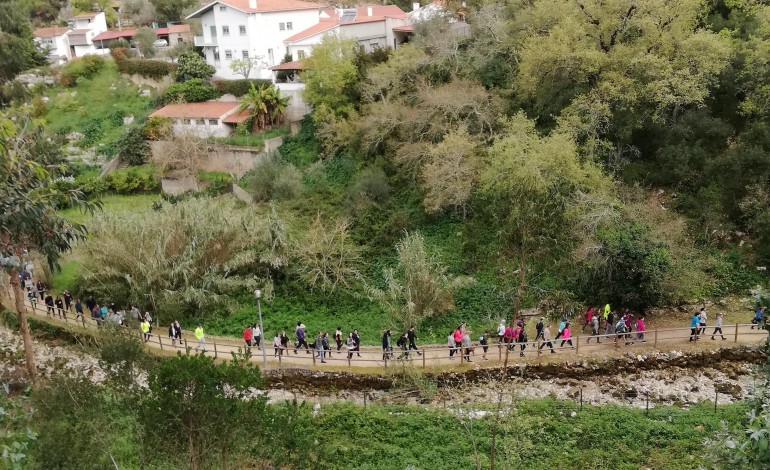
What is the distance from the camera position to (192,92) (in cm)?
4706

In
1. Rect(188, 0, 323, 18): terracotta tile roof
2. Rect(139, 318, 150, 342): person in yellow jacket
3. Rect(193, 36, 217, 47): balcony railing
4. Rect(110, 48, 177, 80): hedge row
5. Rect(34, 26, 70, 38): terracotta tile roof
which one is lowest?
Rect(139, 318, 150, 342): person in yellow jacket

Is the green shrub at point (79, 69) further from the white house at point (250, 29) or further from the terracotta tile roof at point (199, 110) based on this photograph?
the terracotta tile roof at point (199, 110)

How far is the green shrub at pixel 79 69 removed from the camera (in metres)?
52.6

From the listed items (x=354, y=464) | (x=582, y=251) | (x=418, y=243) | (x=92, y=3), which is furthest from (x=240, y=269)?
(x=92, y=3)

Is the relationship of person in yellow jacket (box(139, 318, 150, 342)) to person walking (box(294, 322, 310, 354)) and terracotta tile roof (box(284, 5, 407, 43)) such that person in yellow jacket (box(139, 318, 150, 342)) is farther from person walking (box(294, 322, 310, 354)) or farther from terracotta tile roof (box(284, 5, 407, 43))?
terracotta tile roof (box(284, 5, 407, 43))

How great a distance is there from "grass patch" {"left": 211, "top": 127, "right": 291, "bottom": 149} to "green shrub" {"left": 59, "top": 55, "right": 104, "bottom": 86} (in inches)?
778

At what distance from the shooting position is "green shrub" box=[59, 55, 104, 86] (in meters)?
52.6

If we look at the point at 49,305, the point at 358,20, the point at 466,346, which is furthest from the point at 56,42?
the point at 466,346

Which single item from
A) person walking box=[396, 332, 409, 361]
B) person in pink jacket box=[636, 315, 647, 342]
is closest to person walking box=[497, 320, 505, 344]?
person walking box=[396, 332, 409, 361]

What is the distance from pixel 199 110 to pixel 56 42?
91.6ft

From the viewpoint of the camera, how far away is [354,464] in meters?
17.5

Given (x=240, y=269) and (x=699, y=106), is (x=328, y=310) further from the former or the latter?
(x=699, y=106)

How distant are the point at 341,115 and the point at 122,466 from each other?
25.9 meters

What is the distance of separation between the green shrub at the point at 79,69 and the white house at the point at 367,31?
1819 cm
